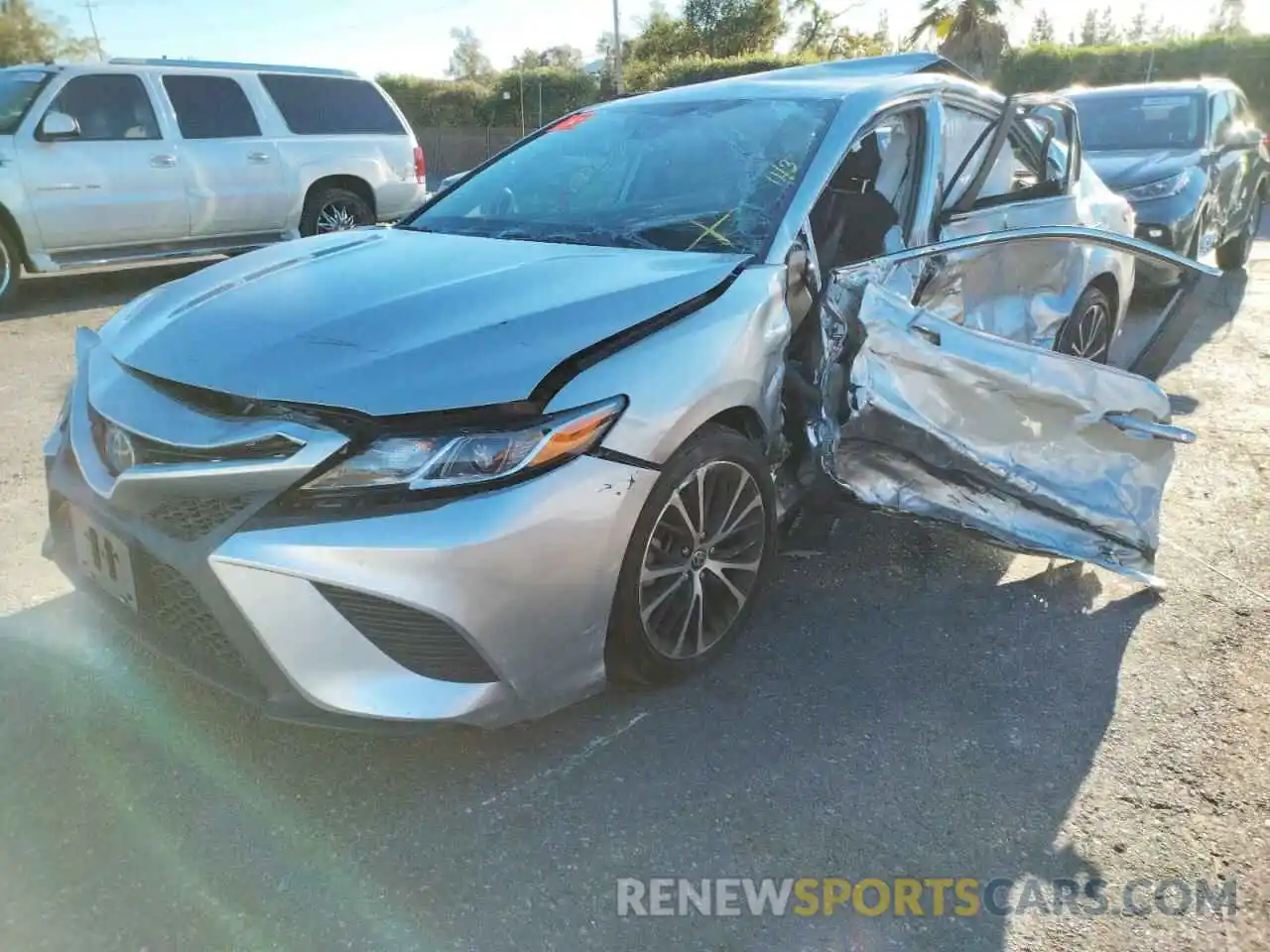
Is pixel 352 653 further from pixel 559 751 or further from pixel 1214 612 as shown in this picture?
pixel 1214 612

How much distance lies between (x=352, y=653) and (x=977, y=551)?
8.33ft

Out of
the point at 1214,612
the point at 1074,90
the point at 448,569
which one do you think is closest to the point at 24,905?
the point at 448,569

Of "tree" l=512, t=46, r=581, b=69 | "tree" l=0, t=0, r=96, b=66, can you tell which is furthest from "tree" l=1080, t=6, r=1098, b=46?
"tree" l=0, t=0, r=96, b=66

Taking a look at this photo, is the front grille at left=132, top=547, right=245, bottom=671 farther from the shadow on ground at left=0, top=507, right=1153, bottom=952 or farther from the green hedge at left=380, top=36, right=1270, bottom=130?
the green hedge at left=380, top=36, right=1270, bottom=130

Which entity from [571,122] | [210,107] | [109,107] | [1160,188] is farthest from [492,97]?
[571,122]

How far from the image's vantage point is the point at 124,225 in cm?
792

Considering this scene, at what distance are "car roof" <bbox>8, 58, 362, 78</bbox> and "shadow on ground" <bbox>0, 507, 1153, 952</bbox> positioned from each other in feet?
20.8

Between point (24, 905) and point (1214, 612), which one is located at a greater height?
point (24, 905)

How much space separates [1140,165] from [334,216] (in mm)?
7105

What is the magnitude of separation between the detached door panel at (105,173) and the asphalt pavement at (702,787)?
5.29 metres

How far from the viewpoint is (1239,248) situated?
31.6ft

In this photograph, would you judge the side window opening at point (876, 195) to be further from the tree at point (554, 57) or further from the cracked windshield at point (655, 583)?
the tree at point (554, 57)

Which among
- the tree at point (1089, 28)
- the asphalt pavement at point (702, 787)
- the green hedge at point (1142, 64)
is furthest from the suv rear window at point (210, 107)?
the tree at point (1089, 28)

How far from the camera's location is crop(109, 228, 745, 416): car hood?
220 cm
